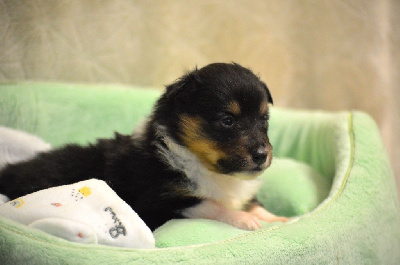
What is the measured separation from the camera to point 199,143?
82.9 inches

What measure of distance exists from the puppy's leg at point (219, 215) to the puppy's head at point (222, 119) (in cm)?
19

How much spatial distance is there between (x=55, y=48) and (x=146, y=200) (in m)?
1.55

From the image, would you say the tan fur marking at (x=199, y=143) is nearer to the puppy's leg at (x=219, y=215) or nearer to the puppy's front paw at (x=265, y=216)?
the puppy's leg at (x=219, y=215)

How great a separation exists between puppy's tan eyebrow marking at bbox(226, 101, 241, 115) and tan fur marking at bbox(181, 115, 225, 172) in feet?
0.52

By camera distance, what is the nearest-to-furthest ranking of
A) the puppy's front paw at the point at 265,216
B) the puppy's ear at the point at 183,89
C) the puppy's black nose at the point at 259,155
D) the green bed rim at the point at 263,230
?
1. the green bed rim at the point at 263,230
2. the puppy's black nose at the point at 259,155
3. the puppy's ear at the point at 183,89
4. the puppy's front paw at the point at 265,216

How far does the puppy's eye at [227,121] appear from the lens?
2078 mm

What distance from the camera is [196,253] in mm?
1542

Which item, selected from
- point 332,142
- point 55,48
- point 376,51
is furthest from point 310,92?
point 55,48

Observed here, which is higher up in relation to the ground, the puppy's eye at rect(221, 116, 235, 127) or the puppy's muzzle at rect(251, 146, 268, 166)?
the puppy's eye at rect(221, 116, 235, 127)

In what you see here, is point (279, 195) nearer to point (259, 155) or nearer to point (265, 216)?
point (265, 216)

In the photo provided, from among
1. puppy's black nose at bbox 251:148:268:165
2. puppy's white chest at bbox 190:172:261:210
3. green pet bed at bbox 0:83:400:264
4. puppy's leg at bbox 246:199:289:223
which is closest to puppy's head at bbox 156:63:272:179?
puppy's black nose at bbox 251:148:268:165

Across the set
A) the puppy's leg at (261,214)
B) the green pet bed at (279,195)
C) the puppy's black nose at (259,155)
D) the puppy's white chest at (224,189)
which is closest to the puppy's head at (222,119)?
the puppy's black nose at (259,155)

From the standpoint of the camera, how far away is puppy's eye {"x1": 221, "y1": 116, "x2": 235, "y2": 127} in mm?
2078

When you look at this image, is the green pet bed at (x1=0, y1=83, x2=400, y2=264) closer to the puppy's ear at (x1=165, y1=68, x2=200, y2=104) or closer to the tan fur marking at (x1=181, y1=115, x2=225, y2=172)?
the tan fur marking at (x1=181, y1=115, x2=225, y2=172)
